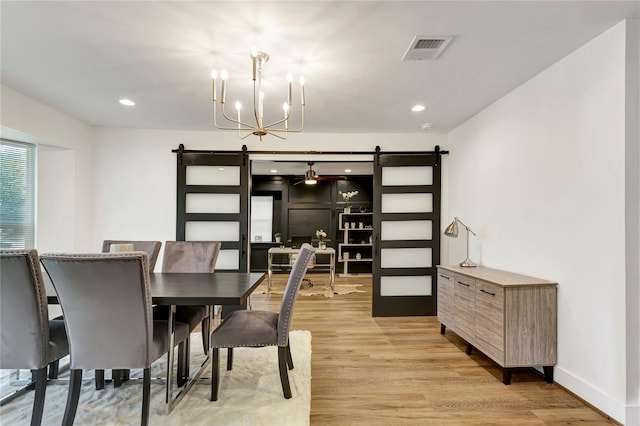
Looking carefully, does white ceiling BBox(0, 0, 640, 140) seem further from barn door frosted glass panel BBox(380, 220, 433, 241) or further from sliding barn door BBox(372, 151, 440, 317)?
barn door frosted glass panel BBox(380, 220, 433, 241)

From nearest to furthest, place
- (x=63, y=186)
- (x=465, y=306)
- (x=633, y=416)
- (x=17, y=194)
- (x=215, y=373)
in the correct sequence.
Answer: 1. (x=633, y=416)
2. (x=215, y=373)
3. (x=465, y=306)
4. (x=17, y=194)
5. (x=63, y=186)

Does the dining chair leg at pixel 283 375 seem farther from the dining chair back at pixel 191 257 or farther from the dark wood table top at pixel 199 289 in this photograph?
the dining chair back at pixel 191 257

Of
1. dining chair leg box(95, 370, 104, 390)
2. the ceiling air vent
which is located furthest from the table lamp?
dining chair leg box(95, 370, 104, 390)

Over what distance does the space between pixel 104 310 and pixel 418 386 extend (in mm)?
2254

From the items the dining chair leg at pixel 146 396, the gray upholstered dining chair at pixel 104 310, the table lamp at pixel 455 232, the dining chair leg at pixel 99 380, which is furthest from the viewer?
the table lamp at pixel 455 232

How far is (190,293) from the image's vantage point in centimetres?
212

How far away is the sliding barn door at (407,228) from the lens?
463 cm

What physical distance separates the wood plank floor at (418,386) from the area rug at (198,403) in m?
0.19

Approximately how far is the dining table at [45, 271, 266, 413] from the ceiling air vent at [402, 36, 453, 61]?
2.08 meters

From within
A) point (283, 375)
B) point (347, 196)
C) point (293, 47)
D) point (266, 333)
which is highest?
point (293, 47)

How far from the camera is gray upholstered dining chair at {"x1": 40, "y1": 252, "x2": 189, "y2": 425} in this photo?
180 cm

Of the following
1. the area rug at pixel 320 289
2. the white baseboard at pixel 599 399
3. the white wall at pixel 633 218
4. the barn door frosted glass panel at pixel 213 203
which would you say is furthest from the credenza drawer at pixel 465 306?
the barn door frosted glass panel at pixel 213 203

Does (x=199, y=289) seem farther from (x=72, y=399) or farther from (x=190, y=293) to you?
(x=72, y=399)

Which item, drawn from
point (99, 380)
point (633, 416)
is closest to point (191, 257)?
point (99, 380)
